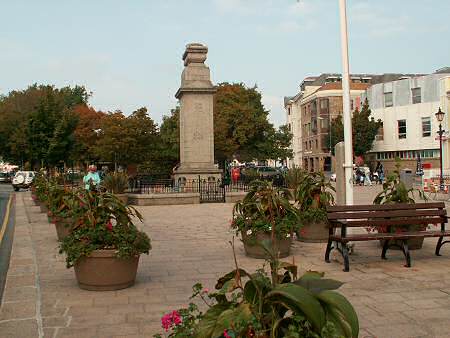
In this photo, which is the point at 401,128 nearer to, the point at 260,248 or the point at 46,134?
the point at 46,134

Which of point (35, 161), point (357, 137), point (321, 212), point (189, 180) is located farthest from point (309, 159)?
point (321, 212)

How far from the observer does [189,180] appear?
23.8 meters

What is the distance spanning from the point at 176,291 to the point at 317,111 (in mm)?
73935

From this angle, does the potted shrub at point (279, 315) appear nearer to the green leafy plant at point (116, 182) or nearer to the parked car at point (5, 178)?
the green leafy plant at point (116, 182)

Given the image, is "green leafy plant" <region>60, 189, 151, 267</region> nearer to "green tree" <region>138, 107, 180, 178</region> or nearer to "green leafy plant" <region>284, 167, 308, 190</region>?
"green leafy plant" <region>284, 167, 308, 190</region>

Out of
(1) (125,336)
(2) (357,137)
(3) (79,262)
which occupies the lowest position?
(1) (125,336)

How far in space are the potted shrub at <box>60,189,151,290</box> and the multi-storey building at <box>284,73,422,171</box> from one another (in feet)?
208

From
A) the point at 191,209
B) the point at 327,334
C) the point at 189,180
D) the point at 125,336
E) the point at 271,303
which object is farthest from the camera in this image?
the point at 189,180

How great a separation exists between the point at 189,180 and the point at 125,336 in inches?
755

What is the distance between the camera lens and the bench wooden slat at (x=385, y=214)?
7645 mm

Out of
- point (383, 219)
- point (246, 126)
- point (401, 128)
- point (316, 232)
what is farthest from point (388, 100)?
point (383, 219)

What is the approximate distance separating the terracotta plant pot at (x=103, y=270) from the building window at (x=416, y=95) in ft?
183

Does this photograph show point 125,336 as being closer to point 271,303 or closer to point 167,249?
point 271,303

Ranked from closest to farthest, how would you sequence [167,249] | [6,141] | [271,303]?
1. [271,303]
2. [167,249]
3. [6,141]
